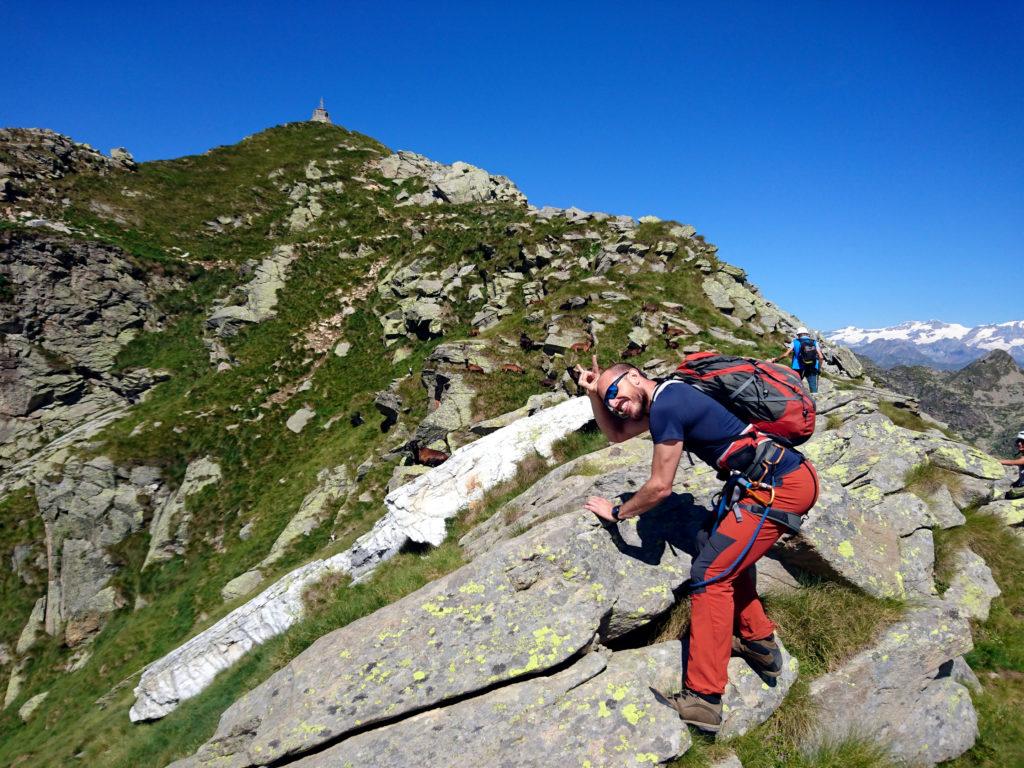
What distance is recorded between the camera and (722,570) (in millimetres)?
5277

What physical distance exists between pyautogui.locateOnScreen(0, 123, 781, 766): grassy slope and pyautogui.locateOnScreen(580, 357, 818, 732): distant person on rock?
5.54m

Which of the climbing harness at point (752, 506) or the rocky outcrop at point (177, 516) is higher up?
the rocky outcrop at point (177, 516)

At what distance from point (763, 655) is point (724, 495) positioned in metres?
2.14

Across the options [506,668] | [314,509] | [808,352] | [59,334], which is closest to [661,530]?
[506,668]

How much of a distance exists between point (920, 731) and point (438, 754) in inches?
268

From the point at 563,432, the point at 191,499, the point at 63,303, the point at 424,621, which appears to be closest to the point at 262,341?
the point at 191,499

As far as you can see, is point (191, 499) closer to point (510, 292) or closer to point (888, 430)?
point (510, 292)

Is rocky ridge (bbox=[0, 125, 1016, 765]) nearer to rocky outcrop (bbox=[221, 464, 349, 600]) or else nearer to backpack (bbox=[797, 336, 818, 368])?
rocky outcrop (bbox=[221, 464, 349, 600])

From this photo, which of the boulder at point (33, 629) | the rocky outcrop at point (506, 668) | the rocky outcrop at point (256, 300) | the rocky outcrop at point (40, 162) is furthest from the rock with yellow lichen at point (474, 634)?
the rocky outcrop at point (40, 162)

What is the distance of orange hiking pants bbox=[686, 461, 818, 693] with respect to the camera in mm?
5164

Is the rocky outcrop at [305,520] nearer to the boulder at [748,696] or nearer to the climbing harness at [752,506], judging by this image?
the boulder at [748,696]

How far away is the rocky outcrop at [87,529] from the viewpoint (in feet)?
81.8

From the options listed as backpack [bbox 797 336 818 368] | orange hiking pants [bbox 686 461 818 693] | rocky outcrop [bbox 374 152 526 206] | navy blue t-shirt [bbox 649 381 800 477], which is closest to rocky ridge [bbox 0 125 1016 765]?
rocky outcrop [bbox 374 152 526 206]

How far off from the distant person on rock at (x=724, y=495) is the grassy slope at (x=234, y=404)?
18.2ft
